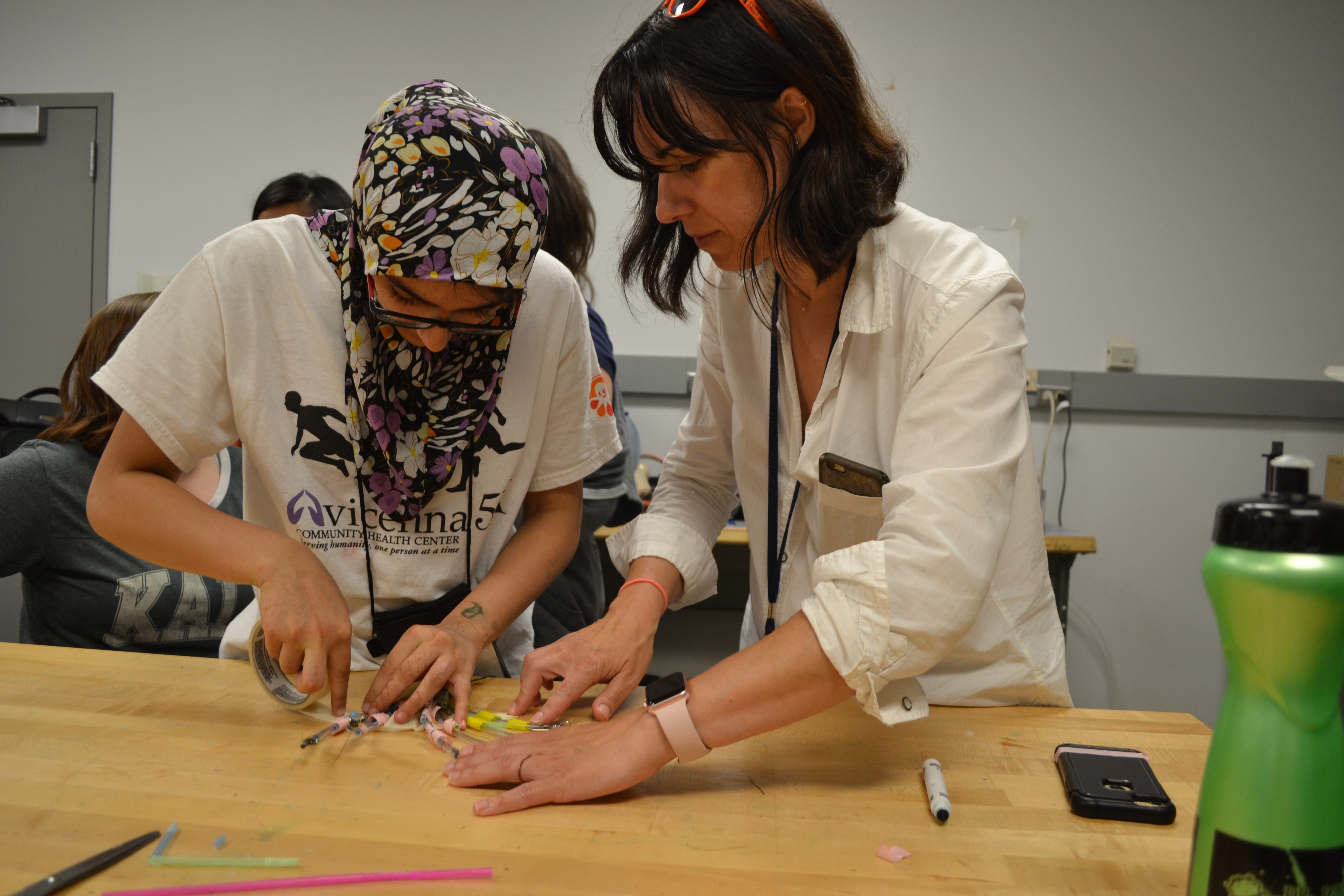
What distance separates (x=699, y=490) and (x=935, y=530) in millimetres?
Result: 554

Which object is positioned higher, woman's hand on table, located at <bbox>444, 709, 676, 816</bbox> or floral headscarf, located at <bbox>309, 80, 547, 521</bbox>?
floral headscarf, located at <bbox>309, 80, 547, 521</bbox>

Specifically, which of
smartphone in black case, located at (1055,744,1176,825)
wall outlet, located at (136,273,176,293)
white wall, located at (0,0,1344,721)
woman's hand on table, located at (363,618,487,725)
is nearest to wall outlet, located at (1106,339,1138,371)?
white wall, located at (0,0,1344,721)

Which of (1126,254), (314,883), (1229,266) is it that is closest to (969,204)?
(1126,254)

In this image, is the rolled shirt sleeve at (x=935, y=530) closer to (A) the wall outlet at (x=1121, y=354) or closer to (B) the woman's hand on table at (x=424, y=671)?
(B) the woman's hand on table at (x=424, y=671)

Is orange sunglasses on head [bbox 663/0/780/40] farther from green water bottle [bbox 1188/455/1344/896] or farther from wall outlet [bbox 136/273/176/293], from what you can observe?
wall outlet [bbox 136/273/176/293]

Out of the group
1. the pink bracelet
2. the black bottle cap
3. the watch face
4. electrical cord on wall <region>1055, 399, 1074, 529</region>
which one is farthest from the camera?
electrical cord on wall <region>1055, 399, 1074, 529</region>

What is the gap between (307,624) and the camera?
92 cm

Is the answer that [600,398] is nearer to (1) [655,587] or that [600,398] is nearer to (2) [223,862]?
(1) [655,587]

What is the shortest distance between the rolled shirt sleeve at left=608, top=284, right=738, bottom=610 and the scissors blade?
616mm

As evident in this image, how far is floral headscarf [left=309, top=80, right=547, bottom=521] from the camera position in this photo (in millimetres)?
977

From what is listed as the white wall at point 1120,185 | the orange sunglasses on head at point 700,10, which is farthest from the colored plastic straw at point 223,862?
the white wall at point 1120,185

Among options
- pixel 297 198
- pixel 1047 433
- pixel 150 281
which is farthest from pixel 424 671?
pixel 150 281

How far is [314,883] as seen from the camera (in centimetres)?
65

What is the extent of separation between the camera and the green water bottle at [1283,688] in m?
0.46
